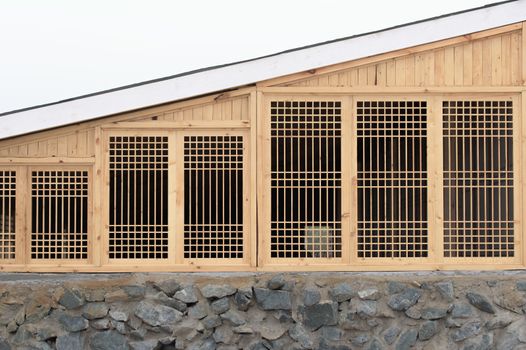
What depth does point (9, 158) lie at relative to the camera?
12.1 metres

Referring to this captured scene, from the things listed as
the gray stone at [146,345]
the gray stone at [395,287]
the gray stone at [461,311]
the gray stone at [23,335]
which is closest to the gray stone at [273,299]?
the gray stone at [395,287]

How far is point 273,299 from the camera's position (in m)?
11.8

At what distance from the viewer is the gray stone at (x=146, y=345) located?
11.7 metres

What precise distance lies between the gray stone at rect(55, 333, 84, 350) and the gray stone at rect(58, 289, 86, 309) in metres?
0.36

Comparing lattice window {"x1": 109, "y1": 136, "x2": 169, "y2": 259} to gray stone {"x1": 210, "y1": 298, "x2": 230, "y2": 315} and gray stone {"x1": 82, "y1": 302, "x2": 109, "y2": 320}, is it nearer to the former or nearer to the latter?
gray stone {"x1": 82, "y1": 302, "x2": 109, "y2": 320}

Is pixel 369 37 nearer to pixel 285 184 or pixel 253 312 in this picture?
pixel 285 184

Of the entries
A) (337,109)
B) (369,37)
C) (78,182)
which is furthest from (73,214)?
(369,37)

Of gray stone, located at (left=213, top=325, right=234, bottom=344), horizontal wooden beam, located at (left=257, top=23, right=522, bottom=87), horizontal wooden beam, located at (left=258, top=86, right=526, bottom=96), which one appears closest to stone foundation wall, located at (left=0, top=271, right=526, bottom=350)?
gray stone, located at (left=213, top=325, right=234, bottom=344)

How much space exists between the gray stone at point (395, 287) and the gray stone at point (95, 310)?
3.56 metres

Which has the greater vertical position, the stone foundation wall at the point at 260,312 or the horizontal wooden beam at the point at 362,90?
the horizontal wooden beam at the point at 362,90

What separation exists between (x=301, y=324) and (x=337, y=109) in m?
2.79

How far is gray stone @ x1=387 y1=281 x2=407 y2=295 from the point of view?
11891mm

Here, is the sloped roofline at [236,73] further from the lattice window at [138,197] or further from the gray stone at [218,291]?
the gray stone at [218,291]

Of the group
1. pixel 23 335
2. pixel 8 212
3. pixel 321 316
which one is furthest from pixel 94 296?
pixel 321 316
